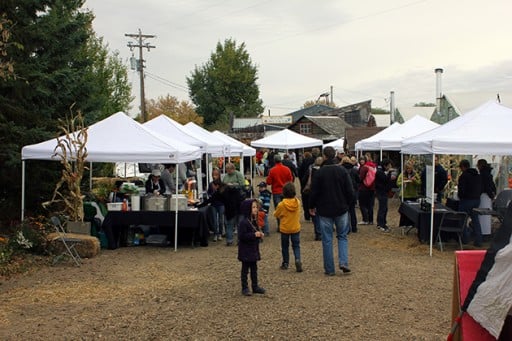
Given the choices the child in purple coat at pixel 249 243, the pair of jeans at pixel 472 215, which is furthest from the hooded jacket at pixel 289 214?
the pair of jeans at pixel 472 215

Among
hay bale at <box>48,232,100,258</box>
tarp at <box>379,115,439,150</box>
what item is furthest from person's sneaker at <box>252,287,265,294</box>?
tarp at <box>379,115,439,150</box>

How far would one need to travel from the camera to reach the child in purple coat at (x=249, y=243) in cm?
625

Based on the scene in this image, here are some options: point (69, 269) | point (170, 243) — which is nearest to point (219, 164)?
point (170, 243)

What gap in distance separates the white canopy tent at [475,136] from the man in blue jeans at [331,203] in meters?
2.26

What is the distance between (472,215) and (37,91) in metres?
9.80

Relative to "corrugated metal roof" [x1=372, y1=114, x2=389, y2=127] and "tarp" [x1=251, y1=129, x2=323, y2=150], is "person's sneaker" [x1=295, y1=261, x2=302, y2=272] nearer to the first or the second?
"tarp" [x1=251, y1=129, x2=323, y2=150]

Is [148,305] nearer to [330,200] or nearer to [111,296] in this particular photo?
[111,296]

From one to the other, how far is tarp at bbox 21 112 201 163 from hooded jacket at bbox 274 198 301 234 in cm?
294

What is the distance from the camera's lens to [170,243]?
33.6 feet

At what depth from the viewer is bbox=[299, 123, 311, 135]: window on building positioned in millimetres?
44016

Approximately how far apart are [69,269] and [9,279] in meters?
0.91

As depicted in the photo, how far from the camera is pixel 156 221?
9.71m

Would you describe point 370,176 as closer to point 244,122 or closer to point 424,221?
point 424,221

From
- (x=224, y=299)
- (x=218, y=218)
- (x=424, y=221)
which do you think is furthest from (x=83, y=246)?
(x=424, y=221)
